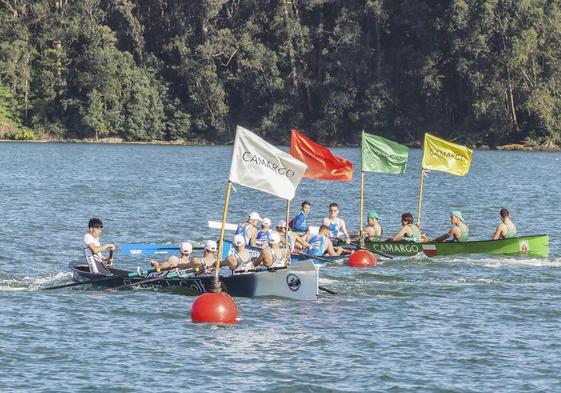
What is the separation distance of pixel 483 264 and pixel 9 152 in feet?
223

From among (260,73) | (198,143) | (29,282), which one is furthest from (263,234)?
(198,143)

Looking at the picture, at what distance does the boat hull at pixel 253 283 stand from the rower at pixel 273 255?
0.60 m

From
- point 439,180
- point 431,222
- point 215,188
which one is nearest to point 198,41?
point 439,180

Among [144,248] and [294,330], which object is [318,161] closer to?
[144,248]

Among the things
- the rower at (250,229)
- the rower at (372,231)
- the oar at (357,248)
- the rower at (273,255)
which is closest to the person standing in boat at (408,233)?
the rower at (372,231)

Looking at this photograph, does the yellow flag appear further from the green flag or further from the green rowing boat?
the green rowing boat

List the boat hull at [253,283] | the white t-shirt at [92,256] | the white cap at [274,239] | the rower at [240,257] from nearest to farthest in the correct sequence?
1. the boat hull at [253,283]
2. the rower at [240,257]
3. the white cap at [274,239]
4. the white t-shirt at [92,256]

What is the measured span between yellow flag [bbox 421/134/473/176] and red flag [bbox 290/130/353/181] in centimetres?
738

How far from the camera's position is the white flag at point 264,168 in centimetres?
2777

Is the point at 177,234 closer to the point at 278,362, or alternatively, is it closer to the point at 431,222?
the point at 431,222

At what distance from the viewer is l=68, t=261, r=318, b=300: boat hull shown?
29.5 meters

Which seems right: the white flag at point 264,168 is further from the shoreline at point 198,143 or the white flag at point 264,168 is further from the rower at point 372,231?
the shoreline at point 198,143

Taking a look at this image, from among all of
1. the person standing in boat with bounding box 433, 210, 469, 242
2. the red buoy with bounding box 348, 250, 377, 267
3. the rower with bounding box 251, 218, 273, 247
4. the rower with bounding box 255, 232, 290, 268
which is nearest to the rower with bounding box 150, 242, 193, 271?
the rower with bounding box 255, 232, 290, 268

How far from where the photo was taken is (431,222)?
53.2 metres
